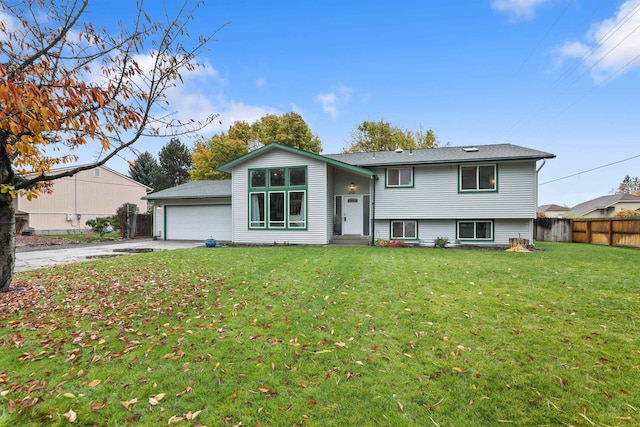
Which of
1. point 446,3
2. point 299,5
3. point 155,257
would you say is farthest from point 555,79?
point 155,257

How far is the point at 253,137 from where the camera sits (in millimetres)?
26969

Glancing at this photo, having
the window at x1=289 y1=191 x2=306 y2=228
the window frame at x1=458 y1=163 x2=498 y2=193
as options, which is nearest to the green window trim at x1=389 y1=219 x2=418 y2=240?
the window frame at x1=458 y1=163 x2=498 y2=193

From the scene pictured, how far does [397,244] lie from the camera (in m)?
13.0

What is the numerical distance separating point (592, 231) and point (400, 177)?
1132cm

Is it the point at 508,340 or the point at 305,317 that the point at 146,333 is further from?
the point at 508,340

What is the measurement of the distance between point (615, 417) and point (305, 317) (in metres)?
3.44

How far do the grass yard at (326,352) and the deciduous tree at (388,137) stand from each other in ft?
81.8

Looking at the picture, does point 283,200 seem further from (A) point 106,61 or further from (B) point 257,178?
(A) point 106,61

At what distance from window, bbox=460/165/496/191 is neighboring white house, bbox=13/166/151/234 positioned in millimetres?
21401

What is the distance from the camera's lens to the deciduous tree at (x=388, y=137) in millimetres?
29859

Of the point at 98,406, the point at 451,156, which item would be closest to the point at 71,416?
the point at 98,406

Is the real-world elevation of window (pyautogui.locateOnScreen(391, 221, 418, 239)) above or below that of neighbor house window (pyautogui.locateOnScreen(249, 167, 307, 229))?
below

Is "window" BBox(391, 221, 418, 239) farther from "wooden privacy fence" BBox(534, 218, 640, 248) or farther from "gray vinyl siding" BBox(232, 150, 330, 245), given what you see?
"wooden privacy fence" BBox(534, 218, 640, 248)

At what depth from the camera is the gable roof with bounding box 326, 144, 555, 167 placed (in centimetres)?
1284
